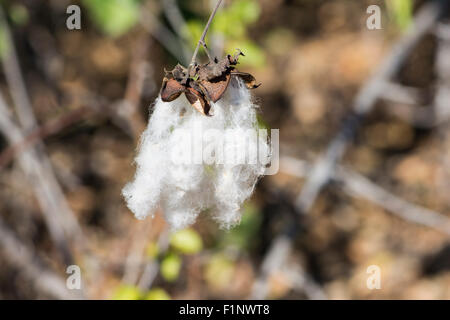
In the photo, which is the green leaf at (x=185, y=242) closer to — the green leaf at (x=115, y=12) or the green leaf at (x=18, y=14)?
the green leaf at (x=115, y=12)

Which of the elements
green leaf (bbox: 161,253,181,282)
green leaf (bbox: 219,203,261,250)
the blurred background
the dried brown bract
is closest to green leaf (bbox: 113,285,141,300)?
green leaf (bbox: 161,253,181,282)

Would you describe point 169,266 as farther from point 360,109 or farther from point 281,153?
point 281,153

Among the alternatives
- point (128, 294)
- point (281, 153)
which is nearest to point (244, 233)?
point (281, 153)

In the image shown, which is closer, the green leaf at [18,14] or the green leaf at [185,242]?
the green leaf at [185,242]

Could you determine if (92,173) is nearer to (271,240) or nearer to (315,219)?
(271,240)

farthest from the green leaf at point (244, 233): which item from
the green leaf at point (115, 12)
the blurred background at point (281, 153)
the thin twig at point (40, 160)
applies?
the green leaf at point (115, 12)

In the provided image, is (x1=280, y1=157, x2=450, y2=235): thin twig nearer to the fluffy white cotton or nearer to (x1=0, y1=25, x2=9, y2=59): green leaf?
the fluffy white cotton
